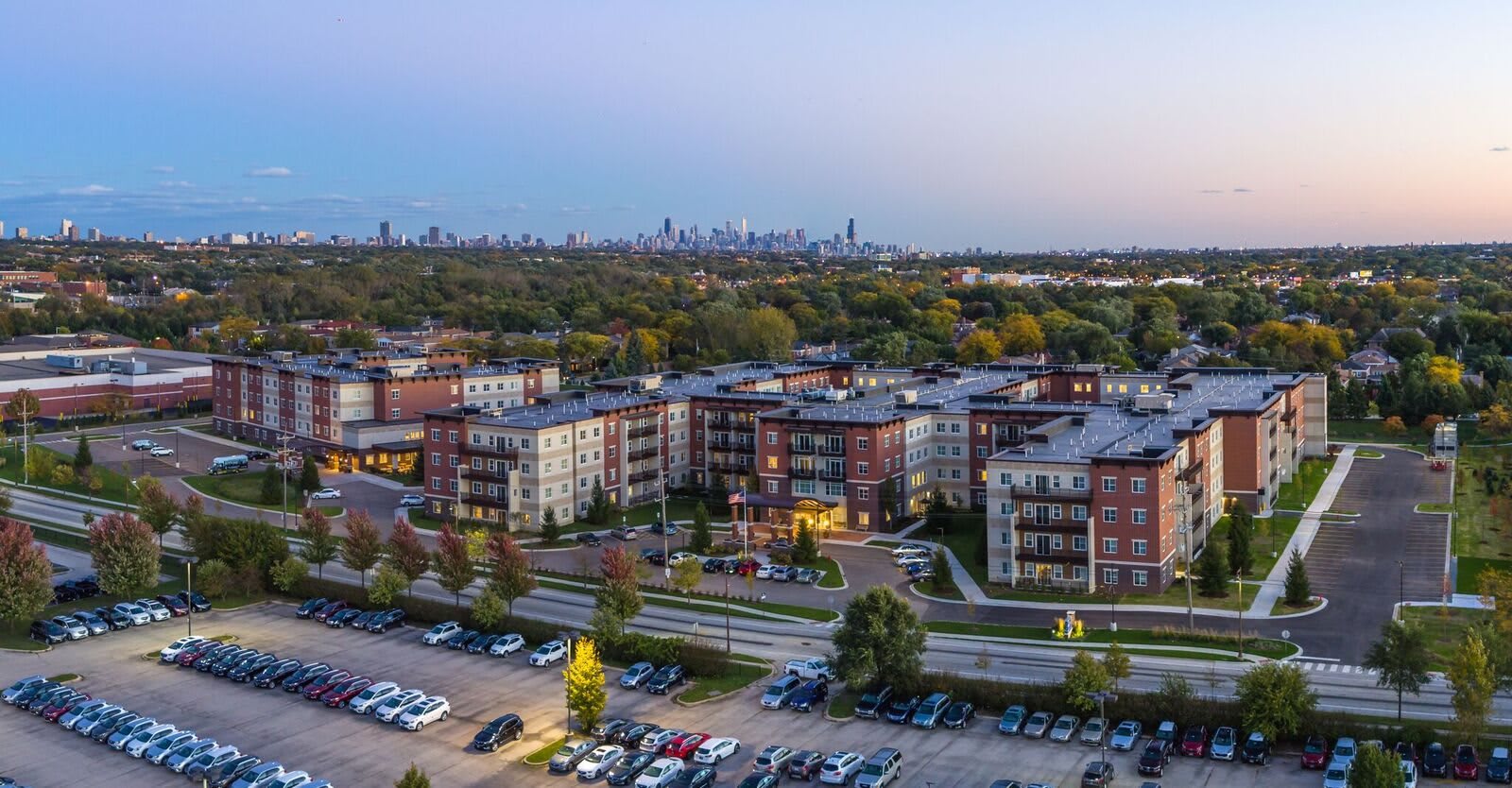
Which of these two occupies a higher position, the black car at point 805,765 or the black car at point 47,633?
the black car at point 47,633

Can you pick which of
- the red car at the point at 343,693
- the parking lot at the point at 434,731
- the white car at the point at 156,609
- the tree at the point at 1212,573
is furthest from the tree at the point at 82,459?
the tree at the point at 1212,573

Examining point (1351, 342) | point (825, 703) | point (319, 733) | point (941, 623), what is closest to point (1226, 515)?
point (941, 623)

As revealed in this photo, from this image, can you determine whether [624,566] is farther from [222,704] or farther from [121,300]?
[121,300]

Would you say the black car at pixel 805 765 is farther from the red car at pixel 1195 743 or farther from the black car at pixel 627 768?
the red car at pixel 1195 743

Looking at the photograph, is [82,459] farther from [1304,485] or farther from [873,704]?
[1304,485]

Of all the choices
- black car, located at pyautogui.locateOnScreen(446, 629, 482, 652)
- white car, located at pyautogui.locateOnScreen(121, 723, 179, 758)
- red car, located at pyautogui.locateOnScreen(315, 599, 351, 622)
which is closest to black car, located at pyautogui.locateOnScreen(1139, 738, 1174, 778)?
black car, located at pyautogui.locateOnScreen(446, 629, 482, 652)

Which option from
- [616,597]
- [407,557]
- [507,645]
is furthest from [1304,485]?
[407,557]
